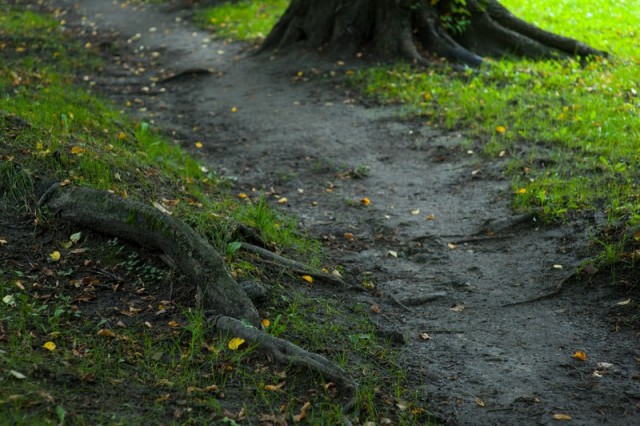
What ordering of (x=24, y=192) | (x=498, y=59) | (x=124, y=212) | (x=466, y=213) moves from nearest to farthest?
(x=124, y=212) → (x=24, y=192) → (x=466, y=213) → (x=498, y=59)

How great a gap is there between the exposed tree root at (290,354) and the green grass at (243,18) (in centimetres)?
962

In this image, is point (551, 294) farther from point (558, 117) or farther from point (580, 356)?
point (558, 117)

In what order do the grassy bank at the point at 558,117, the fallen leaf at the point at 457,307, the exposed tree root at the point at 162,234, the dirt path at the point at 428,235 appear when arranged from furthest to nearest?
the grassy bank at the point at 558,117 → the fallen leaf at the point at 457,307 → the exposed tree root at the point at 162,234 → the dirt path at the point at 428,235

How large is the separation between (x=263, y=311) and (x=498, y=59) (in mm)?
7332

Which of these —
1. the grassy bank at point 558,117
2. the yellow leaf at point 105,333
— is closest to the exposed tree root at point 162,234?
the yellow leaf at point 105,333

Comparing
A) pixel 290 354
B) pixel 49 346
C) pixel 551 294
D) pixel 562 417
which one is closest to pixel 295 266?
pixel 290 354

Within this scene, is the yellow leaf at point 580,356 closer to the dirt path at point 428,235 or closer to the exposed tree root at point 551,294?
the dirt path at point 428,235

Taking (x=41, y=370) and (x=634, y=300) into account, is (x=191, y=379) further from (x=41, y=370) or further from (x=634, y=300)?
(x=634, y=300)

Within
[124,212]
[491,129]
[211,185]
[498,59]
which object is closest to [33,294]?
[124,212]

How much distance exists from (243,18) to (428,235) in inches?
382

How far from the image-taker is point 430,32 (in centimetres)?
1115

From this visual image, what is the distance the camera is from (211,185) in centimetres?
746

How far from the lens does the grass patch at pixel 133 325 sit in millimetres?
3807

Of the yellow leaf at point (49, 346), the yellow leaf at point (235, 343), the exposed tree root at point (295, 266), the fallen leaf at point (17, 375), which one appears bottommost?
the exposed tree root at point (295, 266)
